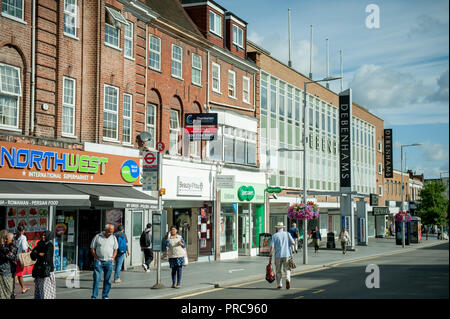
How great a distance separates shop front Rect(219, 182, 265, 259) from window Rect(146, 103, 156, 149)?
241 inches

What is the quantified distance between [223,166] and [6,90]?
14307 millimetres

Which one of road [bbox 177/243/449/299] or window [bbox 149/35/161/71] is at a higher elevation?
window [bbox 149/35/161/71]

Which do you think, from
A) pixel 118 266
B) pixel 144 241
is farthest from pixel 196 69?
pixel 118 266

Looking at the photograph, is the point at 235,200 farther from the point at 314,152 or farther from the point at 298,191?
the point at 314,152

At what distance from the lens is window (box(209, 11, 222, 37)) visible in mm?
30922

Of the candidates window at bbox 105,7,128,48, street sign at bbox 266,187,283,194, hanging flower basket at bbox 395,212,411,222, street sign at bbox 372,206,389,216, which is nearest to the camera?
window at bbox 105,7,128,48

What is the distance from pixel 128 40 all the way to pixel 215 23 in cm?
919

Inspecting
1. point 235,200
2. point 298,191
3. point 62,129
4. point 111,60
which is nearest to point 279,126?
point 298,191

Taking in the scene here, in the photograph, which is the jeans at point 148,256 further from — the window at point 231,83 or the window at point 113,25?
the window at point 231,83

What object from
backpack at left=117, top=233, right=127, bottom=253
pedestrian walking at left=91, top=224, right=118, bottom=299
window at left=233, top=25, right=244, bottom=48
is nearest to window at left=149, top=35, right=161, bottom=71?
window at left=233, top=25, right=244, bottom=48

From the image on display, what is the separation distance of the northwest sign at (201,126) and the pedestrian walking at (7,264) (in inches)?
543

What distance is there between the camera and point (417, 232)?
50.3 meters

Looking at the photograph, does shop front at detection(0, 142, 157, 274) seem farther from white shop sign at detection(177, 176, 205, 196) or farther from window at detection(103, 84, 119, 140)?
white shop sign at detection(177, 176, 205, 196)

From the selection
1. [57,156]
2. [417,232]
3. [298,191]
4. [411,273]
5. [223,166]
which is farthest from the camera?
[417,232]
